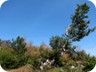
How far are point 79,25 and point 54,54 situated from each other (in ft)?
3.45

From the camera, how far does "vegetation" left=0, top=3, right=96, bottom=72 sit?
9.72 metres

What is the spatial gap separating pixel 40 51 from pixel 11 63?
0.83 metres

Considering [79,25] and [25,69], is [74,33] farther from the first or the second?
[25,69]

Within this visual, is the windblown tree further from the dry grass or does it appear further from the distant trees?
the dry grass

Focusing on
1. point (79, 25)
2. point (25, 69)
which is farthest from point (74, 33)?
point (25, 69)

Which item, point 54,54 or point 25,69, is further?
point 54,54

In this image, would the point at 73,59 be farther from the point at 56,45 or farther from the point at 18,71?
the point at 18,71

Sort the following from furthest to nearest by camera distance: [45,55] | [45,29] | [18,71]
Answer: [45,55] → [18,71] → [45,29]

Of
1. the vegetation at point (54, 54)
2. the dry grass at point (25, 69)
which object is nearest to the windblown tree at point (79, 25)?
the vegetation at point (54, 54)

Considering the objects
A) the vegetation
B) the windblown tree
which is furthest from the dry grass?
the windblown tree

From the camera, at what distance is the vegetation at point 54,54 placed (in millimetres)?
9719

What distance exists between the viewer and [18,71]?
376 inches

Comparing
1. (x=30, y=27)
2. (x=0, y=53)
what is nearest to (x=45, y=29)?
(x=30, y=27)

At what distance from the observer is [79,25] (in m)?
10.6
